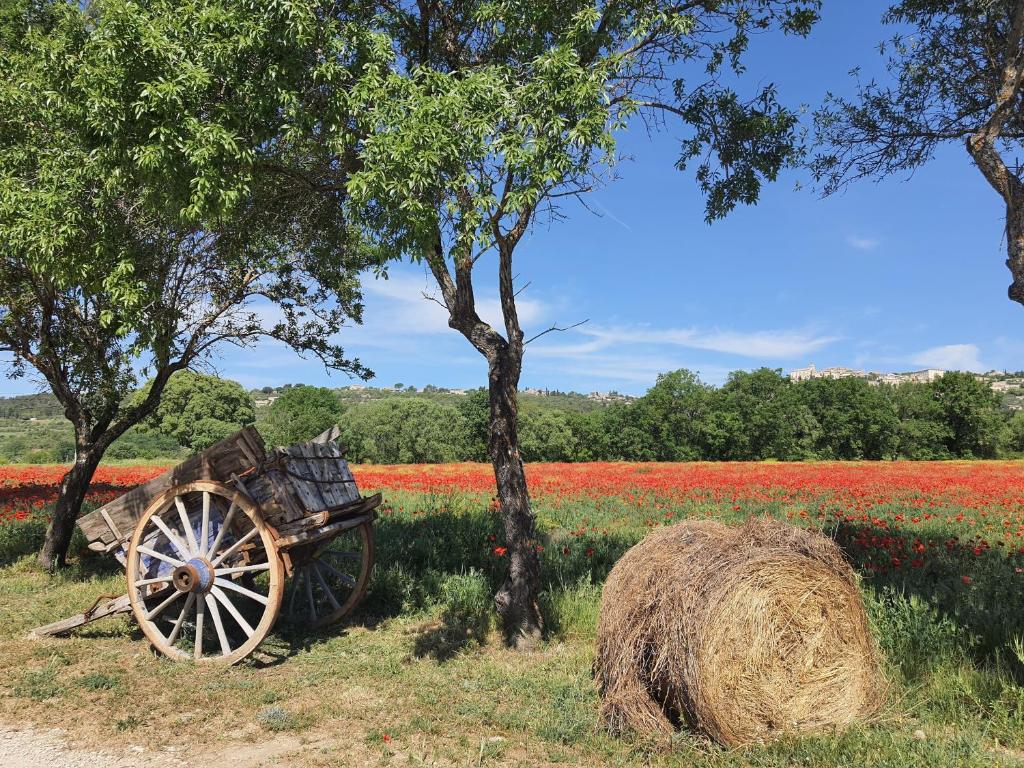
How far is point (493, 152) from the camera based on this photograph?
226 inches

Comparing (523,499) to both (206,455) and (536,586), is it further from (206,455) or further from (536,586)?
(206,455)

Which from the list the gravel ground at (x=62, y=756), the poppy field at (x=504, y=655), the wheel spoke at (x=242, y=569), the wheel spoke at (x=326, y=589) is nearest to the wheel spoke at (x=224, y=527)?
the wheel spoke at (x=242, y=569)

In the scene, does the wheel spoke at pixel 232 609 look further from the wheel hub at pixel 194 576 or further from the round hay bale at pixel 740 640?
the round hay bale at pixel 740 640

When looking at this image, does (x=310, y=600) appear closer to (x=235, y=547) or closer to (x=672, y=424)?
(x=235, y=547)

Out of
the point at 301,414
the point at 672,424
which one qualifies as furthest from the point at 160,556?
the point at 672,424

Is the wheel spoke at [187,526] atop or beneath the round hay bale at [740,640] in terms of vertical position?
atop

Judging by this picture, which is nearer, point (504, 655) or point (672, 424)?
point (504, 655)

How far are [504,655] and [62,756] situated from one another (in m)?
3.91

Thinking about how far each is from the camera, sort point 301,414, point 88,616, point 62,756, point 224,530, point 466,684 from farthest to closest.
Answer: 1. point 301,414
2. point 88,616
3. point 224,530
4. point 466,684
5. point 62,756

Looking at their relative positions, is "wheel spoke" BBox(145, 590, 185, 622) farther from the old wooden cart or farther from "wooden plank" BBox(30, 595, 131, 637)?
"wooden plank" BBox(30, 595, 131, 637)

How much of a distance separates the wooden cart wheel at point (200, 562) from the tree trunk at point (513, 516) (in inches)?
100

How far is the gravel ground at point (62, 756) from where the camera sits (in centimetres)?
455

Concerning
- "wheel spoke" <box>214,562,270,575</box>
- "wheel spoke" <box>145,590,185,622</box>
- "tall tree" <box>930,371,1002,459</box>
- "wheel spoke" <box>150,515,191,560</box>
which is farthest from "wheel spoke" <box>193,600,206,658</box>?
"tall tree" <box>930,371,1002,459</box>

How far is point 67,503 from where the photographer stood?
11.0 metres
